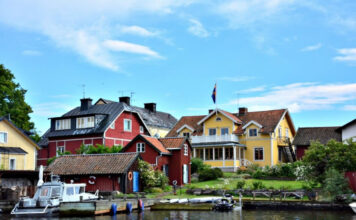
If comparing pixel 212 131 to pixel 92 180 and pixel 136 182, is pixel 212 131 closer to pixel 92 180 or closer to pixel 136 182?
pixel 136 182

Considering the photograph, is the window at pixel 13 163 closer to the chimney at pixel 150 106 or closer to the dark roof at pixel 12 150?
the dark roof at pixel 12 150

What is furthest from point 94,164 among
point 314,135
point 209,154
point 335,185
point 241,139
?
point 314,135

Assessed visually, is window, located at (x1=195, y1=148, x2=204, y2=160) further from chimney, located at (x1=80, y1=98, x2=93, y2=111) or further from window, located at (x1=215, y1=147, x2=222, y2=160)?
chimney, located at (x1=80, y1=98, x2=93, y2=111)

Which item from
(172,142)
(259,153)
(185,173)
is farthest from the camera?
(259,153)

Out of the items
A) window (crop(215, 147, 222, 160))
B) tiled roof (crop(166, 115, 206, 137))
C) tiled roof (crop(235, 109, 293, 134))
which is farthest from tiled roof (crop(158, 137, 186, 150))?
tiled roof (crop(235, 109, 293, 134))

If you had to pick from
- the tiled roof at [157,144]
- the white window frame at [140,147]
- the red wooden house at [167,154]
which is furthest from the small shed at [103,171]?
the white window frame at [140,147]

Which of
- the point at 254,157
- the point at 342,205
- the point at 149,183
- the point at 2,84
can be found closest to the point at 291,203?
the point at 342,205

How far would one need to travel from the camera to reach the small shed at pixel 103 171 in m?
38.6

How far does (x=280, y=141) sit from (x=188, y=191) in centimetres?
2194

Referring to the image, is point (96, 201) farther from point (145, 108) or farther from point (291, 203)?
point (145, 108)

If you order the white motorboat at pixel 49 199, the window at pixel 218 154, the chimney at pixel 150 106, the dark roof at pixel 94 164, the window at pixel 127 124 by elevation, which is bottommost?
the white motorboat at pixel 49 199

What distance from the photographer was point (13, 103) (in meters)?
57.7

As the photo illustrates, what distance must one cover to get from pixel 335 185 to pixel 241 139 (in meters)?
25.4

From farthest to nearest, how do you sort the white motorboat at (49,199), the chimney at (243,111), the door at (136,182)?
the chimney at (243,111) → the door at (136,182) → the white motorboat at (49,199)
